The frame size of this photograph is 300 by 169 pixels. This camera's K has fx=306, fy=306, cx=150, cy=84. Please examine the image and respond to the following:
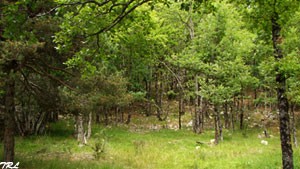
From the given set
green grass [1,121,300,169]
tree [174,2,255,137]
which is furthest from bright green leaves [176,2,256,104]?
green grass [1,121,300,169]

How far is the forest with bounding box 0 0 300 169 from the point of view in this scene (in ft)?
21.7

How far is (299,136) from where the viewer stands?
1112 inches

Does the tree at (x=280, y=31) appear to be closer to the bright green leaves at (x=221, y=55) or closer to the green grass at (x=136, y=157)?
the green grass at (x=136, y=157)

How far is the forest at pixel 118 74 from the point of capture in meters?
6.62

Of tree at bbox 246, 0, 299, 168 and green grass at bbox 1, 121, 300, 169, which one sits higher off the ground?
tree at bbox 246, 0, 299, 168

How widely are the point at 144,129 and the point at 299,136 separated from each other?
14.5 m

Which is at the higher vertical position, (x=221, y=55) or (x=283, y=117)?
(x=221, y=55)

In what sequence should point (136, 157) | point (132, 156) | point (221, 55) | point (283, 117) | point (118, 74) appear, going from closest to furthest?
point (283, 117) → point (136, 157) → point (132, 156) → point (118, 74) → point (221, 55)

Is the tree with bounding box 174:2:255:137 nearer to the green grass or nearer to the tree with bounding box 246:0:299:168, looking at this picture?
the green grass

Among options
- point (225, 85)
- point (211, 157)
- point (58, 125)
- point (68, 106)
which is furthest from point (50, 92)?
point (58, 125)

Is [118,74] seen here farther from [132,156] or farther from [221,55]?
[221,55]

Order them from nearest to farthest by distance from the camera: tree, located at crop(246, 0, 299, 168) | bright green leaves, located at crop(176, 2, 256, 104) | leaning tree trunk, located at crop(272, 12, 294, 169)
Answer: tree, located at crop(246, 0, 299, 168)
leaning tree trunk, located at crop(272, 12, 294, 169)
bright green leaves, located at crop(176, 2, 256, 104)

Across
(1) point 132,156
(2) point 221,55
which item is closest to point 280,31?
(1) point 132,156

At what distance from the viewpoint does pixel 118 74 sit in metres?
20.4
